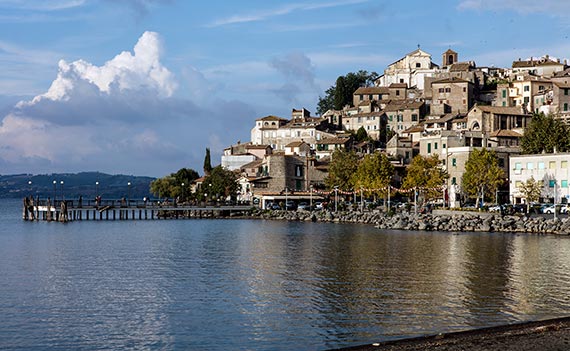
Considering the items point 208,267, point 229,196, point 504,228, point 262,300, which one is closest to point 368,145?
point 229,196

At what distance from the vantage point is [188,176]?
136m

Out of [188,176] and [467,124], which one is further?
[188,176]

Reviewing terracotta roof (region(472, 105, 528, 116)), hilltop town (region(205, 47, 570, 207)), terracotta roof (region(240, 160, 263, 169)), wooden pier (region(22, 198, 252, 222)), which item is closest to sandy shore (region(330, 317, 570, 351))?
hilltop town (region(205, 47, 570, 207))

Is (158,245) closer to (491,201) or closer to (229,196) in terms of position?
(491,201)

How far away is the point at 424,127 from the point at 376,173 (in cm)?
2215

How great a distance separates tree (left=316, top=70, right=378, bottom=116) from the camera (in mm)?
149238

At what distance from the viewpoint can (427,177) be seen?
3445 inches

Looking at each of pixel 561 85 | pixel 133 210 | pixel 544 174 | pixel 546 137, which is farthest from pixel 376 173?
pixel 133 210

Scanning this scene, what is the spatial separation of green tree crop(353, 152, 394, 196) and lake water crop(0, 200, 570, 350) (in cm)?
3683

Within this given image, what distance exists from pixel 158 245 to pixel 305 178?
55922 mm

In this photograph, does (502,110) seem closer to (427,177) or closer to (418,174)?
(427,177)

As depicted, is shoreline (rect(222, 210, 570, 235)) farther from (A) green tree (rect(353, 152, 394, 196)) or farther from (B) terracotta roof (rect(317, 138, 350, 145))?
(B) terracotta roof (rect(317, 138, 350, 145))

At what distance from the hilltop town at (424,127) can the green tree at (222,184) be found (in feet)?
6.36

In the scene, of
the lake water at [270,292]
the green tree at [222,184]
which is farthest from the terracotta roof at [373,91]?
the lake water at [270,292]
